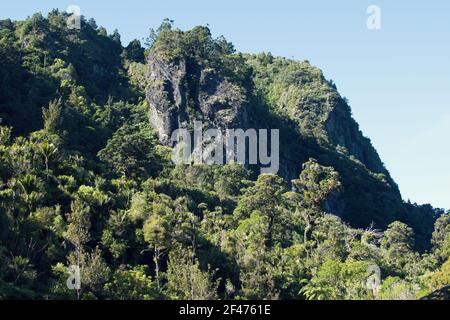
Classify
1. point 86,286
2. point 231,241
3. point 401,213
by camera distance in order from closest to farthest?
point 86,286 → point 231,241 → point 401,213

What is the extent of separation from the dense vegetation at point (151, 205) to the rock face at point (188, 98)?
1.64 metres

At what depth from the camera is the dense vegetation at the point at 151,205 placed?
39688 millimetres

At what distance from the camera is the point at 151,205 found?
48750 mm

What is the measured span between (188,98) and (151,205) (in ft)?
121

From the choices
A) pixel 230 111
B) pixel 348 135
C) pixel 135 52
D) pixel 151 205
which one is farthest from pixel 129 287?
pixel 348 135

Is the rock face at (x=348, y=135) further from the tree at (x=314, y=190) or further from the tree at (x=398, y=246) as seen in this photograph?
the tree at (x=314, y=190)

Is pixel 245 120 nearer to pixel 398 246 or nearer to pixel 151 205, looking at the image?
pixel 398 246

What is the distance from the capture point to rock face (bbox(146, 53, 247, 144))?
3211 inches

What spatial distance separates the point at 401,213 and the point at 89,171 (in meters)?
51.7

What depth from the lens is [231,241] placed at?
152ft

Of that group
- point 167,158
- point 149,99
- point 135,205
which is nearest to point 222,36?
point 149,99

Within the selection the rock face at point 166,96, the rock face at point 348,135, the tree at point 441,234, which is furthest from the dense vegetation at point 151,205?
the rock face at point 348,135

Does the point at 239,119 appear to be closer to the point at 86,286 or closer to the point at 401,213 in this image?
the point at 401,213
